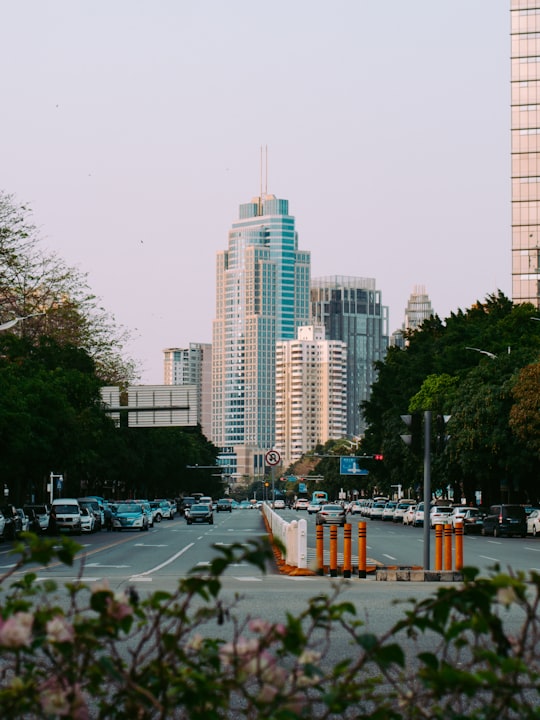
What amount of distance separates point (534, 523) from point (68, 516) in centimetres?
2191

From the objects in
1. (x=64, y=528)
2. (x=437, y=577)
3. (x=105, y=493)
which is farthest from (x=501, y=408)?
(x=105, y=493)

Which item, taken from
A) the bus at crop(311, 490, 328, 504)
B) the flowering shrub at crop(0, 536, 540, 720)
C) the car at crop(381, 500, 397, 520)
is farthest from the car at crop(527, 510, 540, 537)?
the bus at crop(311, 490, 328, 504)

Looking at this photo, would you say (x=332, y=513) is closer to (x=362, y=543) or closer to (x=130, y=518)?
(x=130, y=518)

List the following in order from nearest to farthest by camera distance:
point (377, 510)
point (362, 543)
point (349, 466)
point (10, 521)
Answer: point (362, 543)
point (10, 521)
point (377, 510)
point (349, 466)

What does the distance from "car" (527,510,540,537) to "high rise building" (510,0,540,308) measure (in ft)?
211

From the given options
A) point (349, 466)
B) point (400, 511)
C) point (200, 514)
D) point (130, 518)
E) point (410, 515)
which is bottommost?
point (400, 511)

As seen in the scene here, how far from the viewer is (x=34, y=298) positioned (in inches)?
2496

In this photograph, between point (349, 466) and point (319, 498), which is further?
point (319, 498)

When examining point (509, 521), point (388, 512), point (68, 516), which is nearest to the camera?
point (509, 521)

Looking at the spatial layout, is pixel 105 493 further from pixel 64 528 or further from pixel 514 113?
pixel 64 528

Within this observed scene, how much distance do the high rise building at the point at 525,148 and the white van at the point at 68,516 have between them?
7006 centimetres

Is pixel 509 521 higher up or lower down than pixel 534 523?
higher up

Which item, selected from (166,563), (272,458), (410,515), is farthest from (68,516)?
(410,515)

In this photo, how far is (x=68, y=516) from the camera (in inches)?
2478
